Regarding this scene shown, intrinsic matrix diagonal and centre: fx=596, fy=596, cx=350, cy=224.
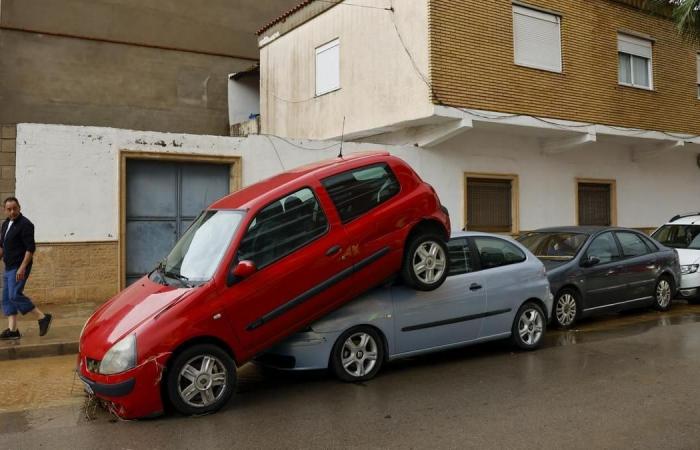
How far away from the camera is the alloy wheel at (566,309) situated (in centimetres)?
863

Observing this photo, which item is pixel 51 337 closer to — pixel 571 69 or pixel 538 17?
pixel 538 17

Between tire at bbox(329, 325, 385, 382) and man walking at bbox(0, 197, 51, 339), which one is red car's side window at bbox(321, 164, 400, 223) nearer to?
tire at bbox(329, 325, 385, 382)

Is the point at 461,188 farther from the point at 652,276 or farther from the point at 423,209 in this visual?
the point at 423,209

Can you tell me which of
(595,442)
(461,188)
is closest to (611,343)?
(595,442)

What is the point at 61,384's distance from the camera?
617 cm

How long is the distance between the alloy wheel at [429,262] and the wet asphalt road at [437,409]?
3.40 ft

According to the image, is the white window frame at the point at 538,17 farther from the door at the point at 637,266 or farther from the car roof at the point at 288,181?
the car roof at the point at 288,181

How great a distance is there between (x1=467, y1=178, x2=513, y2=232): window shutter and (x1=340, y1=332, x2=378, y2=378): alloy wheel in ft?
26.6

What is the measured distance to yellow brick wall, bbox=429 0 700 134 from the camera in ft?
39.5

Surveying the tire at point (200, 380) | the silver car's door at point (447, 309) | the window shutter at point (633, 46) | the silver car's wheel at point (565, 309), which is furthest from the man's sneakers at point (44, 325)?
the window shutter at point (633, 46)

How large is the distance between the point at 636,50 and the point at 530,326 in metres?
11.4

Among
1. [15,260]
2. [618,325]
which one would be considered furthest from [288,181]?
[618,325]

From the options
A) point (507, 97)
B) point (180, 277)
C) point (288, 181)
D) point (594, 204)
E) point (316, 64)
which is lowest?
point (180, 277)

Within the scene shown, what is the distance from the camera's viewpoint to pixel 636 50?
15484mm
